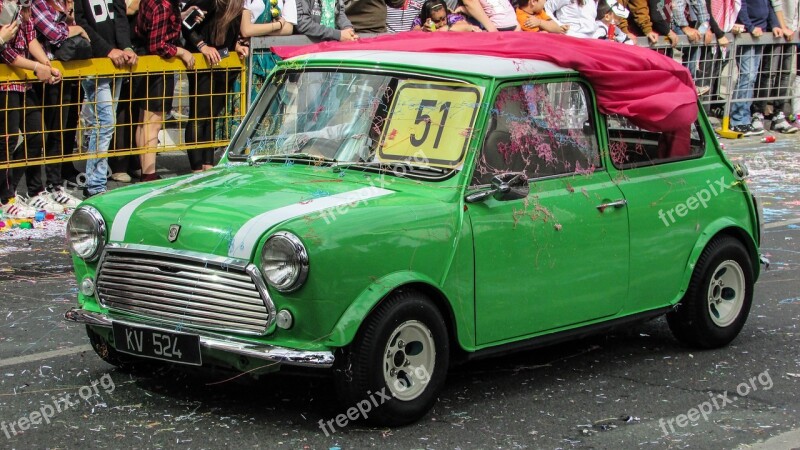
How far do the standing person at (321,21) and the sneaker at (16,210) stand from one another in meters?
3.43

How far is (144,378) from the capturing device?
6.59 m

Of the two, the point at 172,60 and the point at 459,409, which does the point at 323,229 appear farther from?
the point at 172,60

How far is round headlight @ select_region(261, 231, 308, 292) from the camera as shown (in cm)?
549

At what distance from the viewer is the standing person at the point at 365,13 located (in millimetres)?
14188

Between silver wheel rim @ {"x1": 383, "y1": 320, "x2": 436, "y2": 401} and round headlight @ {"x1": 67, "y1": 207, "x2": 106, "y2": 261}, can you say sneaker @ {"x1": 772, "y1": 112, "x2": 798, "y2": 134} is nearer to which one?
silver wheel rim @ {"x1": 383, "y1": 320, "x2": 436, "y2": 401}

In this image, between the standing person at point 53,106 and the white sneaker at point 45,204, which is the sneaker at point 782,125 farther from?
the white sneaker at point 45,204

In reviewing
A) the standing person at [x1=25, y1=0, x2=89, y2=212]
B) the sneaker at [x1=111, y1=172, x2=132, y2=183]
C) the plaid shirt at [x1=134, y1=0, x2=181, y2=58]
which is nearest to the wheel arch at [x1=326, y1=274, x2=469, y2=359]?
the standing person at [x1=25, y1=0, x2=89, y2=212]

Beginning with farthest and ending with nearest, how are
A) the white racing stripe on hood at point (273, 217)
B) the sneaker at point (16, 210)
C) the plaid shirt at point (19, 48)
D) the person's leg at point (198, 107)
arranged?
the person's leg at point (198, 107)
the sneaker at point (16, 210)
the plaid shirt at point (19, 48)
the white racing stripe on hood at point (273, 217)

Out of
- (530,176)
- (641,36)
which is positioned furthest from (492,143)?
(641,36)

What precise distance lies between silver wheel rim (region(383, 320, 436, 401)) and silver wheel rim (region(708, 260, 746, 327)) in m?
2.23

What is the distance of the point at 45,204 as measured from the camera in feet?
36.9

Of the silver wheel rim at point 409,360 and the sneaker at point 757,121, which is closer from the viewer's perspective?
the silver wheel rim at point 409,360

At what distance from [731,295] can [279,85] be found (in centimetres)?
279

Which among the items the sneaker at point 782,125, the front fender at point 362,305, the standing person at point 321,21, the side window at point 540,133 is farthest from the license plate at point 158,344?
the sneaker at point 782,125
